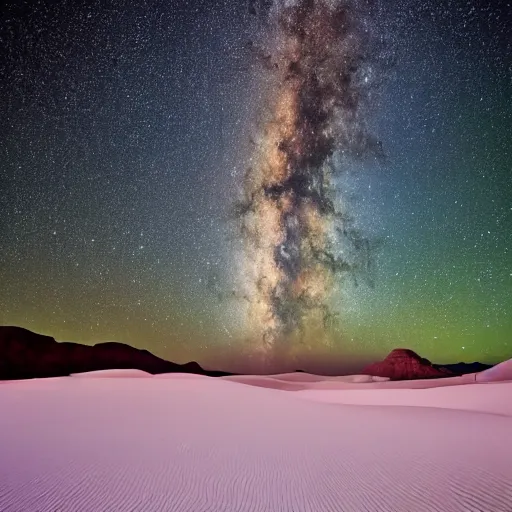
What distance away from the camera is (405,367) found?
104750 millimetres

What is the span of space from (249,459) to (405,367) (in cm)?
10619

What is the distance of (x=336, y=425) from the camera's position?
397 inches

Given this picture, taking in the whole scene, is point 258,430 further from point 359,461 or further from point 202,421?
point 359,461

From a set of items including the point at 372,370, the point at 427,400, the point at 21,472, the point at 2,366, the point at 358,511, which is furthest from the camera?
the point at 372,370

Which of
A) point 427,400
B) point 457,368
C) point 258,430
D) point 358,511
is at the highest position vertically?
point 457,368

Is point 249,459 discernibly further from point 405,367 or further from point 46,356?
point 405,367

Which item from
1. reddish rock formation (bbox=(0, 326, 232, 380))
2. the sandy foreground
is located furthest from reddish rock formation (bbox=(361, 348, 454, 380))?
the sandy foreground

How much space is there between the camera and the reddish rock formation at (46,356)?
5898 cm

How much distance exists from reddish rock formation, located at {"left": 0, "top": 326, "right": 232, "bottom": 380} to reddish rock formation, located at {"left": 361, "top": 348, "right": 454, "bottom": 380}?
5705 cm

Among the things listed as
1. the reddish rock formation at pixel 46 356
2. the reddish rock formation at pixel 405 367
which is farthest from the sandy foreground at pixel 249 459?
the reddish rock formation at pixel 405 367

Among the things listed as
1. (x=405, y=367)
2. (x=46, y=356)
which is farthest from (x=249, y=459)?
(x=405, y=367)

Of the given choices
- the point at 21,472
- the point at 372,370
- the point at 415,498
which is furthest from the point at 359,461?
the point at 372,370

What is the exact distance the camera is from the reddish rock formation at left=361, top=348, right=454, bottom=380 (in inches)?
4018

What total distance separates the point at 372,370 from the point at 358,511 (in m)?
111
